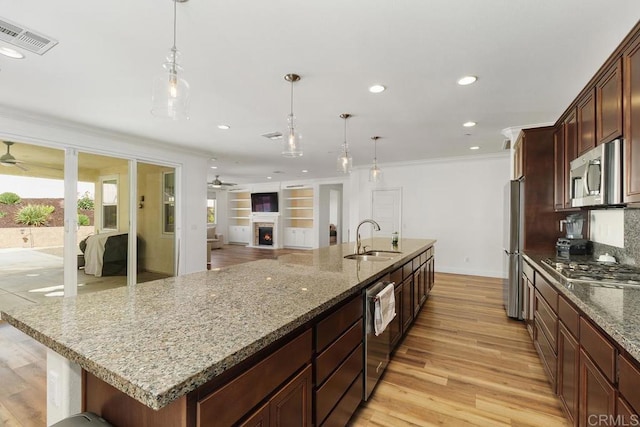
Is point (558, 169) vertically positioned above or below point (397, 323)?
above

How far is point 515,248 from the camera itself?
137 inches

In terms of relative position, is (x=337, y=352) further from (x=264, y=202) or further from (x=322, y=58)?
(x=264, y=202)

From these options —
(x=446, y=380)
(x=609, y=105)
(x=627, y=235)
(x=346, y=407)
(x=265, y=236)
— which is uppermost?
(x=609, y=105)

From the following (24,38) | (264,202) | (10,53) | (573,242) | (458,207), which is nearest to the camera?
(24,38)

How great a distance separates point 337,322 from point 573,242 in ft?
8.50

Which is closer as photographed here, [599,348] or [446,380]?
[599,348]

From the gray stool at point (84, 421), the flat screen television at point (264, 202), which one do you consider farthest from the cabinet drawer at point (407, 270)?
the flat screen television at point (264, 202)

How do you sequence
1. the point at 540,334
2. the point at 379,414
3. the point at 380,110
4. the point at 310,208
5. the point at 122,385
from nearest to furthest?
the point at 122,385 → the point at 379,414 → the point at 540,334 → the point at 380,110 → the point at 310,208


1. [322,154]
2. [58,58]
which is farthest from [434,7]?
[322,154]

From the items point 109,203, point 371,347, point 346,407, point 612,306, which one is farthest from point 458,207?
point 109,203

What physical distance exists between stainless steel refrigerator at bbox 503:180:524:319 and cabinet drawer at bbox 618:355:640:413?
2.56 m

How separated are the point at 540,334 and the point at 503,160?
14.2 ft

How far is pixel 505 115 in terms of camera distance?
3.47 meters

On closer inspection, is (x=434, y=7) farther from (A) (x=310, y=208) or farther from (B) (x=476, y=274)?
(A) (x=310, y=208)
